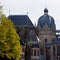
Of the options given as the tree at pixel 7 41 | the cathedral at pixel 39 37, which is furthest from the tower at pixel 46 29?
the tree at pixel 7 41

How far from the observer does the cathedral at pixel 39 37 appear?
147 m

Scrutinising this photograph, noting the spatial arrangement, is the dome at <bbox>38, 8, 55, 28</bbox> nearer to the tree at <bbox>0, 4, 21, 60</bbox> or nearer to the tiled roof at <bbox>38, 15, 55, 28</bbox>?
the tiled roof at <bbox>38, 15, 55, 28</bbox>

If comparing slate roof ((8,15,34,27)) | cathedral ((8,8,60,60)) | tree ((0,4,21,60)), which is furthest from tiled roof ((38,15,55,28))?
tree ((0,4,21,60))

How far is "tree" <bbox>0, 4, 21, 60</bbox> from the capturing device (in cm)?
7318

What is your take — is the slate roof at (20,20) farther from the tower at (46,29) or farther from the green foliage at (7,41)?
the green foliage at (7,41)

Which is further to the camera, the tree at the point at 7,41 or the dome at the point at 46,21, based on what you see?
the dome at the point at 46,21

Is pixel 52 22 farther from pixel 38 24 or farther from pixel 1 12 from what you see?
pixel 1 12

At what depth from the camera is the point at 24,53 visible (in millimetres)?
137875

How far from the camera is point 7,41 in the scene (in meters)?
81.4

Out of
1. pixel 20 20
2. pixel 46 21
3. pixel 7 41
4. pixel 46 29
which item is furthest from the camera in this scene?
pixel 46 21

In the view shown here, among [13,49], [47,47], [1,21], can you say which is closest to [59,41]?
[47,47]

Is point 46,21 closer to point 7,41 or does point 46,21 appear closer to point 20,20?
point 20,20

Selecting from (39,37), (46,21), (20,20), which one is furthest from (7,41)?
(46,21)

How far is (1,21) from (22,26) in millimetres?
76151
